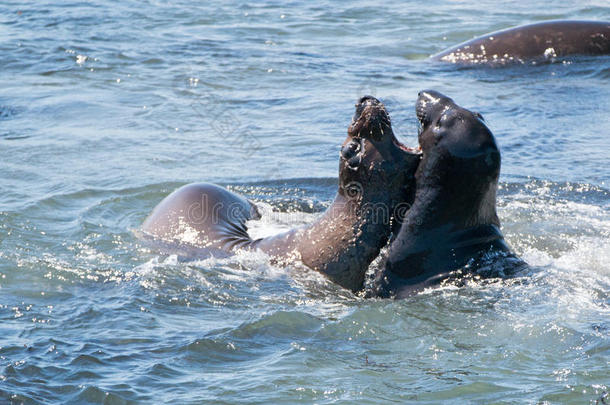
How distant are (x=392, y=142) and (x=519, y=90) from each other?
5248mm

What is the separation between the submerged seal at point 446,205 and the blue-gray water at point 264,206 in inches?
5.8

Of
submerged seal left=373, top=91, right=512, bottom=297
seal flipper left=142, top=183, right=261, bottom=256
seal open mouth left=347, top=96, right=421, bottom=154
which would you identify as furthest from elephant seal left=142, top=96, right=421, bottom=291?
seal flipper left=142, top=183, right=261, bottom=256

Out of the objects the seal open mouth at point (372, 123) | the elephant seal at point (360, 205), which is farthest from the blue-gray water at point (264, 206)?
the seal open mouth at point (372, 123)

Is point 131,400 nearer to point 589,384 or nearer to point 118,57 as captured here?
point 589,384

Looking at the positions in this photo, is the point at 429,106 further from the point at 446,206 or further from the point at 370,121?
the point at 446,206

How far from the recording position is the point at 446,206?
4.57 meters

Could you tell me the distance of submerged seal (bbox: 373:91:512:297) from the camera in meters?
4.48

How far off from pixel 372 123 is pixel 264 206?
2.02 m

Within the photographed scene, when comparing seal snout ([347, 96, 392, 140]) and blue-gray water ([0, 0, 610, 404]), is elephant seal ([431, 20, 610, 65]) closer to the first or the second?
blue-gray water ([0, 0, 610, 404])

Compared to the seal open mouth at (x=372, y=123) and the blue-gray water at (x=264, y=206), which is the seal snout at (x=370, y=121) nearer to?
the seal open mouth at (x=372, y=123)

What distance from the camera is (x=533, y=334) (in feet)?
13.8

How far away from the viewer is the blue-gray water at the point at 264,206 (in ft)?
12.8

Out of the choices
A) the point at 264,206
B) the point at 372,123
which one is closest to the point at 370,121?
the point at 372,123

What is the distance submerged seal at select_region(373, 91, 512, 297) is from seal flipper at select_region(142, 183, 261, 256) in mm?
1214
